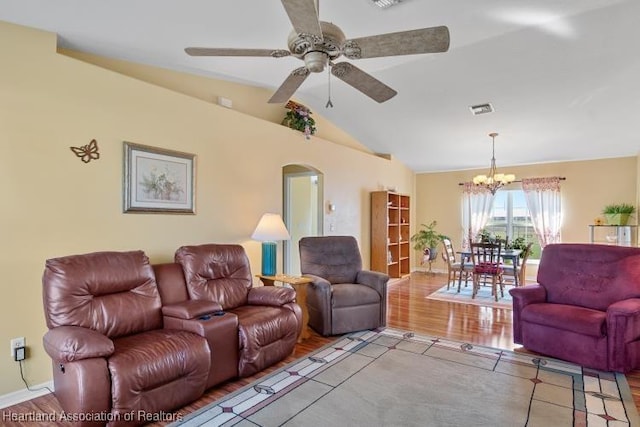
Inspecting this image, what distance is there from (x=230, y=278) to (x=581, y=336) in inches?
124

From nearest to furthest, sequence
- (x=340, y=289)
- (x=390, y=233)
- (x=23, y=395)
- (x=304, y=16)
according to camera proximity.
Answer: (x=304, y=16), (x=23, y=395), (x=340, y=289), (x=390, y=233)

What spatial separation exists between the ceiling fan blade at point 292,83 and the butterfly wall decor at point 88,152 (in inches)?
59.5

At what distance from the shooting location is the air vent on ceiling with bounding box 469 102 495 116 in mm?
4777

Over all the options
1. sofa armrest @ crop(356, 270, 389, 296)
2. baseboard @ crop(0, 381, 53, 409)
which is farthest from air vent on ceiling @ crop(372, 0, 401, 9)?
baseboard @ crop(0, 381, 53, 409)

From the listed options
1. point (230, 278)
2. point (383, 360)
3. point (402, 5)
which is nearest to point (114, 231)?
point (230, 278)

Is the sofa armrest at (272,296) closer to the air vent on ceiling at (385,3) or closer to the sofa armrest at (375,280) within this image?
the sofa armrest at (375,280)

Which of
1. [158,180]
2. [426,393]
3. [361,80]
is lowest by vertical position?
[426,393]

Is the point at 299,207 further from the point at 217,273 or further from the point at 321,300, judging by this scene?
the point at 217,273

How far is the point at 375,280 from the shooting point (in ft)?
13.6

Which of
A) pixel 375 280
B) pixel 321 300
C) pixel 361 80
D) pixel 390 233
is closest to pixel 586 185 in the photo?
pixel 390 233

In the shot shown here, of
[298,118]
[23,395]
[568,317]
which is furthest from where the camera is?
[298,118]

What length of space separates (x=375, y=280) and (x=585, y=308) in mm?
2019

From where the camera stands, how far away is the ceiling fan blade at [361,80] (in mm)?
2160

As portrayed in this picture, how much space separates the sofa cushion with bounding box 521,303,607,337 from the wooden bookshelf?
10.1ft
